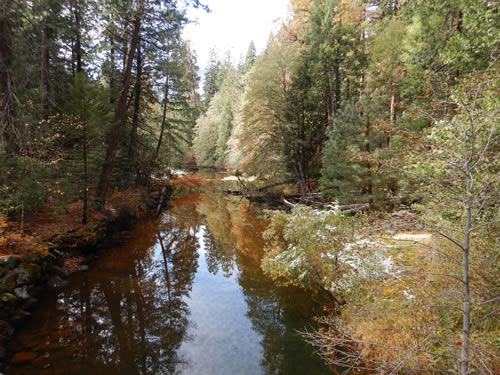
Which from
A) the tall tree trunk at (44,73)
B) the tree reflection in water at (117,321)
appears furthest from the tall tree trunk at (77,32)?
the tree reflection in water at (117,321)

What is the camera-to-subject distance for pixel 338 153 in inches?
458

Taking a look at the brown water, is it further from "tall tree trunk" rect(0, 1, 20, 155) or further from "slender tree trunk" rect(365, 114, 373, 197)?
"slender tree trunk" rect(365, 114, 373, 197)

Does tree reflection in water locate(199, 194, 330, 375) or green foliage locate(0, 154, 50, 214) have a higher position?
green foliage locate(0, 154, 50, 214)

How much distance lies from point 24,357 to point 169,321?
2.82m

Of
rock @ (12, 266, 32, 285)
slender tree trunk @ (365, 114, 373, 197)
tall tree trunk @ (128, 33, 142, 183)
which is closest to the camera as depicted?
rock @ (12, 266, 32, 285)

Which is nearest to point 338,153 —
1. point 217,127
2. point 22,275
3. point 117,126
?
point 117,126

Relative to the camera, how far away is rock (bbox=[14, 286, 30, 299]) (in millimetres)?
6277

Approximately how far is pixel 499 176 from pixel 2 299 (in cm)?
914

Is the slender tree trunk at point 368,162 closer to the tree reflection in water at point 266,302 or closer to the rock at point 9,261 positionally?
the tree reflection in water at point 266,302

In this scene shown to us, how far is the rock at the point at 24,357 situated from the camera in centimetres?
493

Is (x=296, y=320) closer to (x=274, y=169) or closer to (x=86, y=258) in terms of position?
(x=86, y=258)

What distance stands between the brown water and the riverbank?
14.3 inches

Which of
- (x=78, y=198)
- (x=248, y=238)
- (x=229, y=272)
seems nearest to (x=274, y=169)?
(x=248, y=238)

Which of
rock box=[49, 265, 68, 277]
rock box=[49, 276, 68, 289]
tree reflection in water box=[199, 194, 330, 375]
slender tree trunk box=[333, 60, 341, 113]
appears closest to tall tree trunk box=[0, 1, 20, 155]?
rock box=[49, 265, 68, 277]
